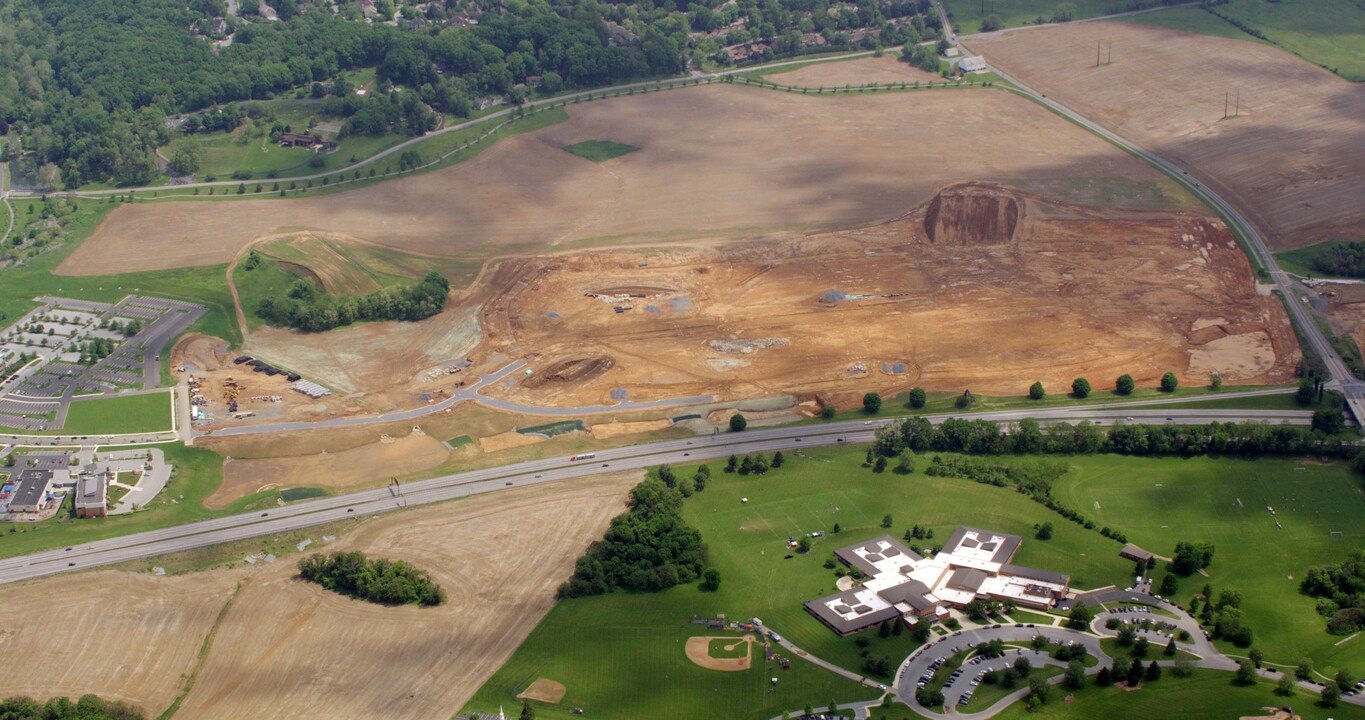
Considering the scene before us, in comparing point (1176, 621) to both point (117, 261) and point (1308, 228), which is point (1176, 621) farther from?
point (117, 261)

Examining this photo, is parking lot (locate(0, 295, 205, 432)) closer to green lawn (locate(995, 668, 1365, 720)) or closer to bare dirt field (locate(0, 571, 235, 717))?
bare dirt field (locate(0, 571, 235, 717))

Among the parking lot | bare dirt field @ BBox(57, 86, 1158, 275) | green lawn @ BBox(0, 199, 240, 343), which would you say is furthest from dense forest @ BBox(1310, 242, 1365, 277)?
the parking lot

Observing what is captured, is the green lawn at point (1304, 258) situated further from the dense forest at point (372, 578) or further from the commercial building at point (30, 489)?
the commercial building at point (30, 489)

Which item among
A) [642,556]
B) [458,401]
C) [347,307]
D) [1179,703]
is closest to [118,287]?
[347,307]

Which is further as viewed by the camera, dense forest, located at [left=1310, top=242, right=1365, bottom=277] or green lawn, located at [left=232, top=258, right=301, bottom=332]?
dense forest, located at [left=1310, top=242, right=1365, bottom=277]

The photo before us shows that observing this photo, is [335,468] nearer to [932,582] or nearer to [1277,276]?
[932,582]

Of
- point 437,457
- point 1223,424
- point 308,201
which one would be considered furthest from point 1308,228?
point 308,201

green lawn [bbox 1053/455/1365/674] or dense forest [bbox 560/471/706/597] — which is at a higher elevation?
dense forest [bbox 560/471/706/597]
